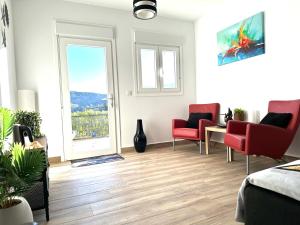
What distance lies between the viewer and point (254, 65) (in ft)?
12.2

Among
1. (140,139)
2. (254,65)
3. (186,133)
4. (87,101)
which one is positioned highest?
(254,65)

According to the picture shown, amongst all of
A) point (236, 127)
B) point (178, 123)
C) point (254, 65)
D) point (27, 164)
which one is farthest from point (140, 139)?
point (27, 164)

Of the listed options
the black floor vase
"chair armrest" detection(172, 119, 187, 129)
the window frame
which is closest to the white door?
the black floor vase

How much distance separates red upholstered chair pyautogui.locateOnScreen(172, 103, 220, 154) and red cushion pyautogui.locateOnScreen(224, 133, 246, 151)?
Answer: 2.38 feet

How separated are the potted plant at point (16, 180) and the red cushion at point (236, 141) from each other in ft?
7.88

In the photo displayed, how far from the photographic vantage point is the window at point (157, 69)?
4.47 meters

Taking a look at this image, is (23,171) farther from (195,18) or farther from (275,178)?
(195,18)

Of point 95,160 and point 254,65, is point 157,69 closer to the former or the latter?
point 254,65

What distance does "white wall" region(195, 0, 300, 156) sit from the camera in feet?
10.5

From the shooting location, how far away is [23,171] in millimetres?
1344

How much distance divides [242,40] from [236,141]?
185 cm

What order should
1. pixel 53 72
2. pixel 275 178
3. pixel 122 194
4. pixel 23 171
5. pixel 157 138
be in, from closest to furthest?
1. pixel 275 178
2. pixel 23 171
3. pixel 122 194
4. pixel 53 72
5. pixel 157 138

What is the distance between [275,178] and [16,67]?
3795 millimetres

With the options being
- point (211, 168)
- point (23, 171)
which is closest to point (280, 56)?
point (211, 168)
